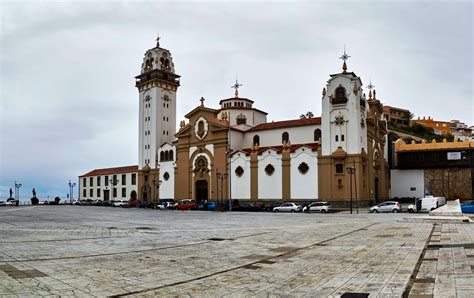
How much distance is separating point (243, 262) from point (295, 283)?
3.20 m

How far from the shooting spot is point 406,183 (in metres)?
70.6

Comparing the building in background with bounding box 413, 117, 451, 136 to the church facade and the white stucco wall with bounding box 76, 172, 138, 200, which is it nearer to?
the church facade

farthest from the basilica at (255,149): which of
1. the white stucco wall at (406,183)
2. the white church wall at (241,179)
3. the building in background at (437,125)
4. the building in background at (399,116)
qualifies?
the building in background at (437,125)

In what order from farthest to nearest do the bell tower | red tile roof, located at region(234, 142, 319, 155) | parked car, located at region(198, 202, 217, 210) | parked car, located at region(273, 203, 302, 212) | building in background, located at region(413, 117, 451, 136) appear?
building in background, located at region(413, 117, 451, 136) < the bell tower < parked car, located at region(198, 202, 217, 210) < red tile roof, located at region(234, 142, 319, 155) < parked car, located at region(273, 203, 302, 212)

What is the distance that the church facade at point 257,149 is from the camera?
55.2m

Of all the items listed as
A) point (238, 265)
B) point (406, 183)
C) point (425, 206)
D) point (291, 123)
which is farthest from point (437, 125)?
point (238, 265)

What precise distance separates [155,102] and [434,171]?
46.1 metres

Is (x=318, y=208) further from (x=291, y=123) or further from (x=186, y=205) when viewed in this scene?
(x=291, y=123)

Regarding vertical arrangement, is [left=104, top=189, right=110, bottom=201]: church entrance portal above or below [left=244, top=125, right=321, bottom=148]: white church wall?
below

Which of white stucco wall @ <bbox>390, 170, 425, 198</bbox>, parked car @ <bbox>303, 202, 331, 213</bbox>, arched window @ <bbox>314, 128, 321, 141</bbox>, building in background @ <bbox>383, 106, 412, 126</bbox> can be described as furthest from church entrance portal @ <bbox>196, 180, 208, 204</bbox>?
building in background @ <bbox>383, 106, 412, 126</bbox>

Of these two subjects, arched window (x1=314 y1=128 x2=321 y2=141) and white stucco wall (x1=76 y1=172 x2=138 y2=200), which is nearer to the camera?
arched window (x1=314 y1=128 x2=321 y2=141)

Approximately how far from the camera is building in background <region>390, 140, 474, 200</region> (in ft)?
217

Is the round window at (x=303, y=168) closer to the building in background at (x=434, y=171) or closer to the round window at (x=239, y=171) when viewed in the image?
the round window at (x=239, y=171)

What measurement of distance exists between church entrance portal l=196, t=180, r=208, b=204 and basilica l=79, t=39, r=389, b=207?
0.16m
